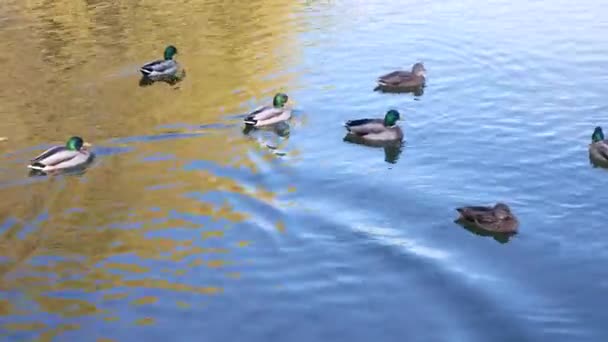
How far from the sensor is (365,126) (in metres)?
15.5

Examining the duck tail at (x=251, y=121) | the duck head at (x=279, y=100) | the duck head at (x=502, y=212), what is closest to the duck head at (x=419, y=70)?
the duck head at (x=279, y=100)

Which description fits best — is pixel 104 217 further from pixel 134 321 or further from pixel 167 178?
pixel 134 321

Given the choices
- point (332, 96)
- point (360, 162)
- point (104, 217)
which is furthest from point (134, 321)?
point (332, 96)

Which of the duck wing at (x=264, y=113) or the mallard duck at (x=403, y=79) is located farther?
the mallard duck at (x=403, y=79)

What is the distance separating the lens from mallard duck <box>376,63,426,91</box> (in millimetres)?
17969

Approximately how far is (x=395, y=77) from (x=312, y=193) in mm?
5739

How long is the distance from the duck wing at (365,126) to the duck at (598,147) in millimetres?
3525

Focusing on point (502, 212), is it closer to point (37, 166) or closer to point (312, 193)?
point (312, 193)

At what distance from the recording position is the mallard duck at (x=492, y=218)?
11602mm

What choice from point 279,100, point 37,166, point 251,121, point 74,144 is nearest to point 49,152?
point 37,166

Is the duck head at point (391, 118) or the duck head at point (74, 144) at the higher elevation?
the duck head at point (74, 144)

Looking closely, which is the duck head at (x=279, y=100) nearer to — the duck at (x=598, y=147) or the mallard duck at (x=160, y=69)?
the mallard duck at (x=160, y=69)

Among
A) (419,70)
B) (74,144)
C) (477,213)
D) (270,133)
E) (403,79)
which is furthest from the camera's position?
(419,70)

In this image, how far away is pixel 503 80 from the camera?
59.4 feet
